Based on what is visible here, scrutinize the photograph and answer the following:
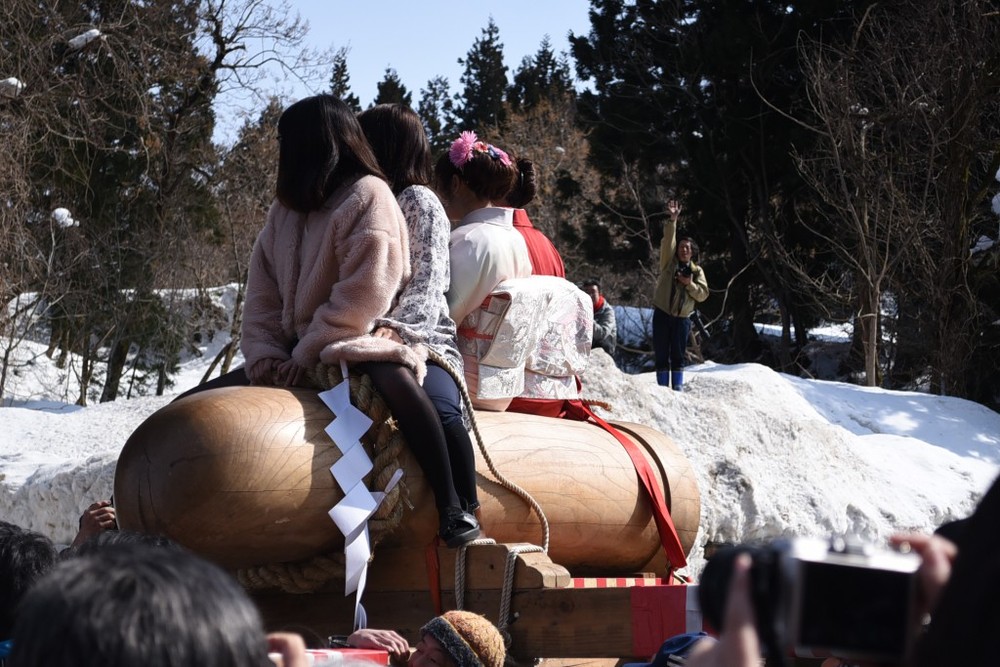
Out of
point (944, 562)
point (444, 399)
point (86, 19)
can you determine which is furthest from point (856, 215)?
point (944, 562)

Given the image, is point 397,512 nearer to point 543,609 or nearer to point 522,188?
point 543,609

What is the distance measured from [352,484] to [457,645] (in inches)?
22.0

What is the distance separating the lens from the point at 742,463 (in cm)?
609

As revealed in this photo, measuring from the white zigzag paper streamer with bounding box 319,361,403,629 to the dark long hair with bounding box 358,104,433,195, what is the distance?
77 centimetres

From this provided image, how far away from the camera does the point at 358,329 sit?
3.38m

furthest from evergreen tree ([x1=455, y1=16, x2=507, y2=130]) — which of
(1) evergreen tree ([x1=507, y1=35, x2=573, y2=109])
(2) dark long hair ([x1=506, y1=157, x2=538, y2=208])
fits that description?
(2) dark long hair ([x1=506, y1=157, x2=538, y2=208])

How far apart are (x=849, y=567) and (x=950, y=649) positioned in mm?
122

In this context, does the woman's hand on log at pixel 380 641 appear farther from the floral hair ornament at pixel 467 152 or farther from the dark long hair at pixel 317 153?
the floral hair ornament at pixel 467 152

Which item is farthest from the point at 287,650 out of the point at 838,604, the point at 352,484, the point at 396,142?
the point at 396,142

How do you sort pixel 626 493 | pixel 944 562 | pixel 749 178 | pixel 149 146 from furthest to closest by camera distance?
pixel 749 178 → pixel 149 146 → pixel 626 493 → pixel 944 562

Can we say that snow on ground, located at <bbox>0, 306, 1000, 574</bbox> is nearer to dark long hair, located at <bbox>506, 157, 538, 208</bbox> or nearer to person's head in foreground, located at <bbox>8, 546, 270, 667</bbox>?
dark long hair, located at <bbox>506, 157, 538, 208</bbox>

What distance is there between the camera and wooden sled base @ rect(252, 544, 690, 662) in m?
3.31

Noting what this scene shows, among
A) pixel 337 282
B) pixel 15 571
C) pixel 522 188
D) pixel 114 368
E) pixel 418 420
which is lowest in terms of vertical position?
pixel 114 368

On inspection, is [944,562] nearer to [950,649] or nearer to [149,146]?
[950,649]
